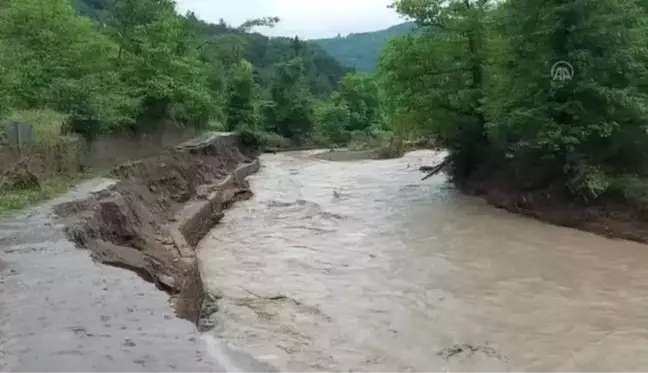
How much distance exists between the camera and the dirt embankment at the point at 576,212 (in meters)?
16.3

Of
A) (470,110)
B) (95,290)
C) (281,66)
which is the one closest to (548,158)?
(470,110)

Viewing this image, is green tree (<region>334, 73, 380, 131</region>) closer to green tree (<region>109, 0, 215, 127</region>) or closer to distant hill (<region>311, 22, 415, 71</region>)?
green tree (<region>109, 0, 215, 127</region>)

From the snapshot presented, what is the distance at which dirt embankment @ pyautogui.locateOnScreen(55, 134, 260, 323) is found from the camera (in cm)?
1005

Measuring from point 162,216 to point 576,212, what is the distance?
1027cm

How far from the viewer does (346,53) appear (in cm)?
17362

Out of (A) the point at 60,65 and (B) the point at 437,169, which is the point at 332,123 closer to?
(B) the point at 437,169

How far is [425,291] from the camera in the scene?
11852 mm

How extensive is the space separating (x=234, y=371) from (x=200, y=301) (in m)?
4.14

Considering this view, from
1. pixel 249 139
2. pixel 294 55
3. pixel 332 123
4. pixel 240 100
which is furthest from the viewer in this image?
pixel 294 55

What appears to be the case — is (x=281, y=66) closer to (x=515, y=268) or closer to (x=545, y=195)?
(x=545, y=195)

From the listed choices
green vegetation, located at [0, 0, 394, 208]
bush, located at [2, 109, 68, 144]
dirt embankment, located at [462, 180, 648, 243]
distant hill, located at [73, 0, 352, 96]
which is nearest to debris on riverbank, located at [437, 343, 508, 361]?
green vegetation, located at [0, 0, 394, 208]

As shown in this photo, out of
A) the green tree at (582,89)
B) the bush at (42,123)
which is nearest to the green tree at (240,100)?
the bush at (42,123)

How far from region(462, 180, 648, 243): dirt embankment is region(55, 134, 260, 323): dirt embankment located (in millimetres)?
8577

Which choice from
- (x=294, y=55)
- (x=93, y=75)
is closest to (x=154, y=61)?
(x=93, y=75)
